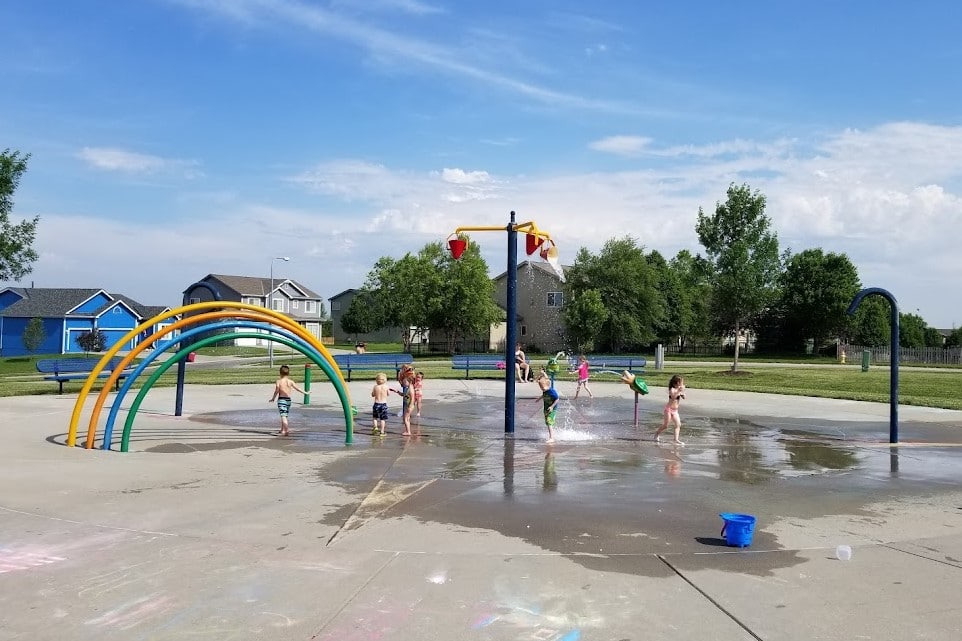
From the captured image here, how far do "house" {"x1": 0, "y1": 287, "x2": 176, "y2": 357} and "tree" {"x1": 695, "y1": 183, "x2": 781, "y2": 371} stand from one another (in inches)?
1845

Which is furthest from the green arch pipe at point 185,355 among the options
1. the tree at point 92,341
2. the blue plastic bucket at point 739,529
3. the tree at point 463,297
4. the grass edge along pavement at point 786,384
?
the tree at point 92,341

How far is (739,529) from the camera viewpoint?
6.93 m

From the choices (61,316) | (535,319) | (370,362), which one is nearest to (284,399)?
(370,362)

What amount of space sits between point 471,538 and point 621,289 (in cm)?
5939

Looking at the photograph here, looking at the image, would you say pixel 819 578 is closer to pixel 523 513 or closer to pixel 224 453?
pixel 523 513

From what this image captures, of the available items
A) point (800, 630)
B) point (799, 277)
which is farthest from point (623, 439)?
point (799, 277)

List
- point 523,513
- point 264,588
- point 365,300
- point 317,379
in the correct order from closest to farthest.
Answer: point 264,588
point 523,513
point 317,379
point 365,300

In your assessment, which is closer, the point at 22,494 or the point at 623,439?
the point at 22,494

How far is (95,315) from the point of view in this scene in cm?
6606

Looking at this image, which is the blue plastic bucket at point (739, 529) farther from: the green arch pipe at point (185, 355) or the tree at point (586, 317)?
the tree at point (586, 317)

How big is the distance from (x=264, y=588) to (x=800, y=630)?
3827 mm

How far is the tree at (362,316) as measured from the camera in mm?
90938

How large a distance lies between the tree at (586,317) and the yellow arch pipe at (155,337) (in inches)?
1973

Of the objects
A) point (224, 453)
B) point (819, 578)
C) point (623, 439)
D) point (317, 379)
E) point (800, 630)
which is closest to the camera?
point (800, 630)
